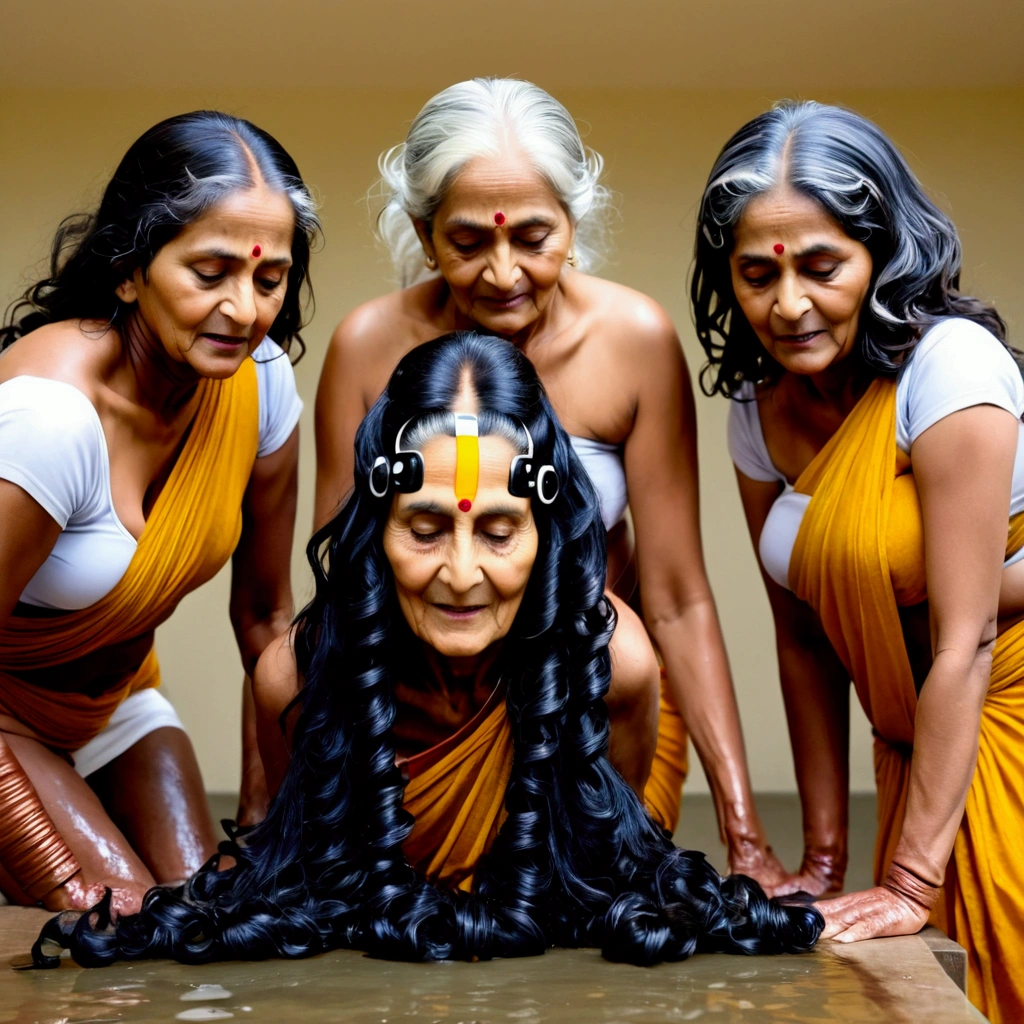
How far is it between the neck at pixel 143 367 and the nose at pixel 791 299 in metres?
1.00

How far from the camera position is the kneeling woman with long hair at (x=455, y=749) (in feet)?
7.05

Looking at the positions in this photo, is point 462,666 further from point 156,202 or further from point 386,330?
point 156,202

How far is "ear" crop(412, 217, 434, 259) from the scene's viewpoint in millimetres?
2672

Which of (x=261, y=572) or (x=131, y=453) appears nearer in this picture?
(x=131, y=453)

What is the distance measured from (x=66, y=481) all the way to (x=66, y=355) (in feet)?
0.75

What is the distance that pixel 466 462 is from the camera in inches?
87.7

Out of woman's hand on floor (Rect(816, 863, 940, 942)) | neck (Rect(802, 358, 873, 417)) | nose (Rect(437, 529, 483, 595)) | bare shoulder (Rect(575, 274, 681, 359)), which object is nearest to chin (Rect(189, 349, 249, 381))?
nose (Rect(437, 529, 483, 595))

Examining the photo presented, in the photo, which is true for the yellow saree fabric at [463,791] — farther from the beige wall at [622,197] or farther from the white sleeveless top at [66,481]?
the beige wall at [622,197]

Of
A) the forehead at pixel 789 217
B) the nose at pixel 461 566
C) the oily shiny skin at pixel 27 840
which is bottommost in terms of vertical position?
the oily shiny skin at pixel 27 840

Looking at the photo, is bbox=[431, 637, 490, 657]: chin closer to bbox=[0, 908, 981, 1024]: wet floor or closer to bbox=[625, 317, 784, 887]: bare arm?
bbox=[0, 908, 981, 1024]: wet floor

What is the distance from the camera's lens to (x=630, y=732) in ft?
8.09

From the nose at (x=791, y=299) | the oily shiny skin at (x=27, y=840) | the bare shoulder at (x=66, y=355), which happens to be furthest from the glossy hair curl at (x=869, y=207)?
the oily shiny skin at (x=27, y=840)

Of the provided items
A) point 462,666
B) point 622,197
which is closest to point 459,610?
point 462,666

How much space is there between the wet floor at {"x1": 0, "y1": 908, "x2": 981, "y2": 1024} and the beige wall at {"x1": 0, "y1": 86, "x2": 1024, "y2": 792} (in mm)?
3229
